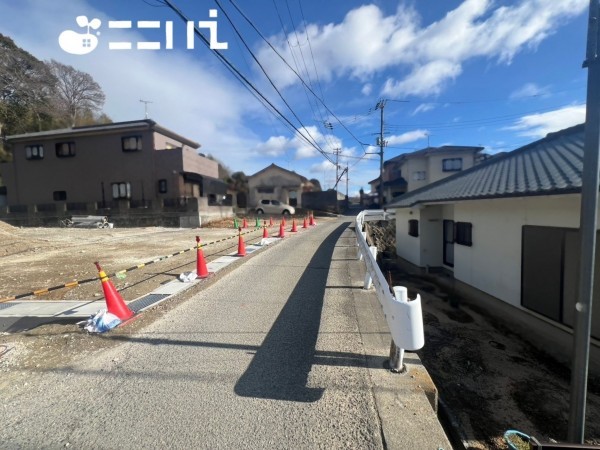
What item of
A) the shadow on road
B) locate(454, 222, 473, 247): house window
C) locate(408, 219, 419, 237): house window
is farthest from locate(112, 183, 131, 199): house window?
locate(454, 222, 473, 247): house window

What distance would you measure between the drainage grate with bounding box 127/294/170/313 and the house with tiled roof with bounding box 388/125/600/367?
20.9 ft

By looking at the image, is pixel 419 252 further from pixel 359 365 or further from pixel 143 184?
pixel 143 184

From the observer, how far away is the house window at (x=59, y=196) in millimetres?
24234

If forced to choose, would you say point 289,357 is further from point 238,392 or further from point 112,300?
point 112,300

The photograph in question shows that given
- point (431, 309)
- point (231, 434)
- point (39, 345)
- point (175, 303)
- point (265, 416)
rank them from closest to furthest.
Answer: point (231, 434) < point (265, 416) < point (39, 345) < point (175, 303) < point (431, 309)

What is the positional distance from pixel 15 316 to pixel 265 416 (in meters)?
4.54

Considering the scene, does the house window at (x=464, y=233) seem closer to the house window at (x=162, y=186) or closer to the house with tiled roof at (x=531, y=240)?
the house with tiled roof at (x=531, y=240)

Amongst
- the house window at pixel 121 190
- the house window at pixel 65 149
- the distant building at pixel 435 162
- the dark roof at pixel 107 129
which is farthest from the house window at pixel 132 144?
the distant building at pixel 435 162

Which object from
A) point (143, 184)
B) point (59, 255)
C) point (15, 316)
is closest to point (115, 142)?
point (143, 184)

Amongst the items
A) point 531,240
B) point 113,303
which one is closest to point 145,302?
point 113,303

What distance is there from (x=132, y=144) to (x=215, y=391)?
25182 millimetres

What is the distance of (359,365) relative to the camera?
2.84m

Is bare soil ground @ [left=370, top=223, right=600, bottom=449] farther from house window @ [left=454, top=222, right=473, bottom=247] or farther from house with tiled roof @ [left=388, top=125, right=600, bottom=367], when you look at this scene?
house window @ [left=454, top=222, right=473, bottom=247]

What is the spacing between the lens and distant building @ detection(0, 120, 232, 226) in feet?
71.5
